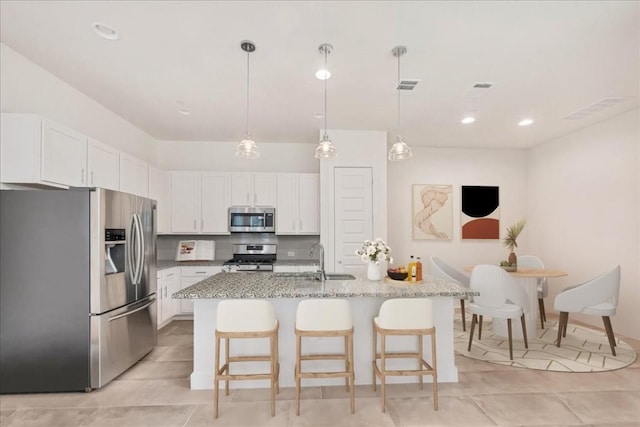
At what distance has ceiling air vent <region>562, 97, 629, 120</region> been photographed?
12.3ft

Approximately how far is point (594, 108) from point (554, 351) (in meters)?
2.93

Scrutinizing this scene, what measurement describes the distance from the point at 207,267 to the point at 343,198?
7.43 feet

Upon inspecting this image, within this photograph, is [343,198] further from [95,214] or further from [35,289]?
[35,289]

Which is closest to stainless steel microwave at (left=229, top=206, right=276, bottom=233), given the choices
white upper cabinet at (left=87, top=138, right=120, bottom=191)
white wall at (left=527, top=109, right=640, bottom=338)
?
white upper cabinet at (left=87, top=138, right=120, bottom=191)

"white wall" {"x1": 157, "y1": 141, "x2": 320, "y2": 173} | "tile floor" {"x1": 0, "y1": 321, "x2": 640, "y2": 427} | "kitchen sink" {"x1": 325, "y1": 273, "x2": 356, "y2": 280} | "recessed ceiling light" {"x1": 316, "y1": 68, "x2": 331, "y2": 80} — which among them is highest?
"recessed ceiling light" {"x1": 316, "y1": 68, "x2": 331, "y2": 80}

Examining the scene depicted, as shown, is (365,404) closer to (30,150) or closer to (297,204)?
(297,204)

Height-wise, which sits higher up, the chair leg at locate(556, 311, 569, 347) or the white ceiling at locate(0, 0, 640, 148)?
the white ceiling at locate(0, 0, 640, 148)

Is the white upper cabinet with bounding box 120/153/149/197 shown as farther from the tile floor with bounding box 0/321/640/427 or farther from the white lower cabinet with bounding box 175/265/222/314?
the tile floor with bounding box 0/321/640/427

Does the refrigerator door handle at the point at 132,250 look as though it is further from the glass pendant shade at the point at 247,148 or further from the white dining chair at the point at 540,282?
the white dining chair at the point at 540,282

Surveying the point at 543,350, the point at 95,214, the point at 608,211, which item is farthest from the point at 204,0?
the point at 608,211

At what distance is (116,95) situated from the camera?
3625 millimetres

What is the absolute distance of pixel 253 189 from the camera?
205 inches

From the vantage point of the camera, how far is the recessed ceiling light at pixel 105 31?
2.38 metres

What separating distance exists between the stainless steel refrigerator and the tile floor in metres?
0.20
